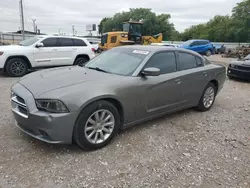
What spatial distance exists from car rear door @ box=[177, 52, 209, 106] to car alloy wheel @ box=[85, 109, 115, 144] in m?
1.70

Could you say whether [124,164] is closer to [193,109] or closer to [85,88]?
[85,88]

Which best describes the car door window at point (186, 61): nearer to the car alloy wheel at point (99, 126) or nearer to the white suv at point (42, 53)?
the car alloy wheel at point (99, 126)

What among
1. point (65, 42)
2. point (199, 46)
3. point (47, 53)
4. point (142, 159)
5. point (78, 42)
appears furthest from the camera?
point (199, 46)

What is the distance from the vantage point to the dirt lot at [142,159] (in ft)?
8.63

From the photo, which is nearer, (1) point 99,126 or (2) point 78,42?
(1) point 99,126

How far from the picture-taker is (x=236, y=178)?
2.76 m

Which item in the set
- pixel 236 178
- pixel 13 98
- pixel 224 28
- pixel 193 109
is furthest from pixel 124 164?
pixel 224 28

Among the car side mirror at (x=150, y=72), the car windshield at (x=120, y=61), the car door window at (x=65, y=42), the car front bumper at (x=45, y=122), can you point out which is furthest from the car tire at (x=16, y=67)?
the car side mirror at (x=150, y=72)

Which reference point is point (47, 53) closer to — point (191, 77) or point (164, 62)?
point (164, 62)

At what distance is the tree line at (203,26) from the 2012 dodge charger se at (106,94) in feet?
145

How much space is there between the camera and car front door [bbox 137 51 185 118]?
372 centimetres

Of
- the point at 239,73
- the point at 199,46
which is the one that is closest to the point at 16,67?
the point at 239,73

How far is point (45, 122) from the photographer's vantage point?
2.83 meters

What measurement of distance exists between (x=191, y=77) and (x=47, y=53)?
633cm
